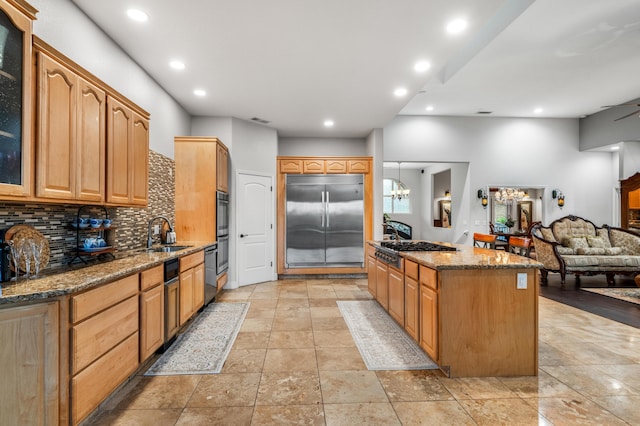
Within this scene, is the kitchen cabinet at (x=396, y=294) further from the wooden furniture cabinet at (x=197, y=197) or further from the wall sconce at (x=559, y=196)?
the wall sconce at (x=559, y=196)

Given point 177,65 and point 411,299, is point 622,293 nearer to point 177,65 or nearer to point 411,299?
point 411,299

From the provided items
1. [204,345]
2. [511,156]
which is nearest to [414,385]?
[204,345]

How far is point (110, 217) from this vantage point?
10.0 feet

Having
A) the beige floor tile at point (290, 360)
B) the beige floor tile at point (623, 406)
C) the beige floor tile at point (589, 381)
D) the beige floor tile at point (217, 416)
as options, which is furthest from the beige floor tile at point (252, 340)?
the beige floor tile at point (623, 406)

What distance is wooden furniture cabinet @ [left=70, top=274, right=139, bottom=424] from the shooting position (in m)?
1.65

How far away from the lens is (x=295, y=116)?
5.43 meters

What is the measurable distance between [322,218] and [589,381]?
14.4 ft

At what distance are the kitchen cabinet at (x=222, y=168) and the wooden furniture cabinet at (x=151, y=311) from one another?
220cm

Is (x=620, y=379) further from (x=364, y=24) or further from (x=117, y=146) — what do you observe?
(x=117, y=146)

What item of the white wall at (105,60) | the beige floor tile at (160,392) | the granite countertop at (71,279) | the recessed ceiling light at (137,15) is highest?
the recessed ceiling light at (137,15)

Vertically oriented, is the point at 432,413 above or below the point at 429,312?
below

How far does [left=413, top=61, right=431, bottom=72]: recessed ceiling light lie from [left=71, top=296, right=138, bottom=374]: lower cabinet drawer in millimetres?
3536

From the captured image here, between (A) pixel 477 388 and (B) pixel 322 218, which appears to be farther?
(B) pixel 322 218

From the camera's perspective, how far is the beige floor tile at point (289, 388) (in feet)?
7.02
